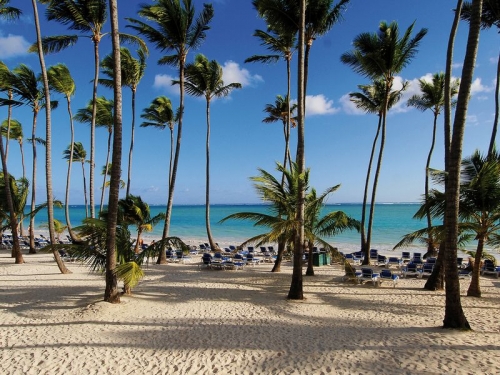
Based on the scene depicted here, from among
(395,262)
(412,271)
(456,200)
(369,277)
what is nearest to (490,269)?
(412,271)

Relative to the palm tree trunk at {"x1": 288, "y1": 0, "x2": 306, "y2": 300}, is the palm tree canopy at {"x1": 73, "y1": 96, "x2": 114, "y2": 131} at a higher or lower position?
higher

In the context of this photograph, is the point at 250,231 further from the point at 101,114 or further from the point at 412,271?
the point at 412,271

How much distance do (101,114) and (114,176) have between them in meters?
A: 18.8

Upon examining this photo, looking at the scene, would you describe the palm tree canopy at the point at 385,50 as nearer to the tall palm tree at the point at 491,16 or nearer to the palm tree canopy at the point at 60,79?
the tall palm tree at the point at 491,16

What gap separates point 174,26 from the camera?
14156 millimetres

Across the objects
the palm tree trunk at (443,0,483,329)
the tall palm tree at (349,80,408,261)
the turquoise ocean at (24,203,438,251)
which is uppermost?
the tall palm tree at (349,80,408,261)

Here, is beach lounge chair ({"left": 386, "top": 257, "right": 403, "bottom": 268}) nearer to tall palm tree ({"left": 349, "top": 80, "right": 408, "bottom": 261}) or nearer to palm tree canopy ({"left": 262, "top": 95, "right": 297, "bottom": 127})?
tall palm tree ({"left": 349, "top": 80, "right": 408, "bottom": 261})

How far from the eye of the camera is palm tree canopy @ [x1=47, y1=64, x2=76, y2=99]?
1688cm

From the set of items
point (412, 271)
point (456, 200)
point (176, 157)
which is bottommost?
point (412, 271)

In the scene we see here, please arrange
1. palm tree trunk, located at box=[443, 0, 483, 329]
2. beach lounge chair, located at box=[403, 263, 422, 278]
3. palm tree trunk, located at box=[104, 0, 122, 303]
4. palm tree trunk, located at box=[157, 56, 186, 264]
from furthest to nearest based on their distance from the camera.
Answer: palm tree trunk, located at box=[157, 56, 186, 264] < beach lounge chair, located at box=[403, 263, 422, 278] < palm tree trunk, located at box=[104, 0, 122, 303] < palm tree trunk, located at box=[443, 0, 483, 329]

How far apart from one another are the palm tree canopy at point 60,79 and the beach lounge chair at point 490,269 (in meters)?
23.2

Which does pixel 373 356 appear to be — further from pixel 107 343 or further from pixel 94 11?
pixel 94 11

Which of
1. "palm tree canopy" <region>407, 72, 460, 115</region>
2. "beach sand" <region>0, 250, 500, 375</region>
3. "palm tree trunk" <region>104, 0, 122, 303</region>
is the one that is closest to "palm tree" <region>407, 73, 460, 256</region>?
"palm tree canopy" <region>407, 72, 460, 115</region>

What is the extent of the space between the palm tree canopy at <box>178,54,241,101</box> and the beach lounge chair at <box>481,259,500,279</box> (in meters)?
16.4
